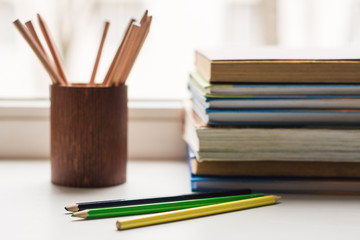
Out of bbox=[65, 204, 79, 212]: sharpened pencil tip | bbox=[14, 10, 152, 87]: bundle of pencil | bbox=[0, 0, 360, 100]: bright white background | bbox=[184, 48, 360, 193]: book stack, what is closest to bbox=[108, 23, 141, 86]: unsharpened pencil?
bbox=[14, 10, 152, 87]: bundle of pencil

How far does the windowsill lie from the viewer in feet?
2.91

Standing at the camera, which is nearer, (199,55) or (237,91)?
(237,91)

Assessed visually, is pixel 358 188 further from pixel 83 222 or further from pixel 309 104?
pixel 83 222

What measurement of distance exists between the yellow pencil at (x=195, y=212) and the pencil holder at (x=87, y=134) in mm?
181

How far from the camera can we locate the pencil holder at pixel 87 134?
664 mm

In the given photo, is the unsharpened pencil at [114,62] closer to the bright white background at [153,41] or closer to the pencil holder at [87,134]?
the pencil holder at [87,134]

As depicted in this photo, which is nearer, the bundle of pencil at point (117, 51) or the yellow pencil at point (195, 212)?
the yellow pencil at point (195, 212)

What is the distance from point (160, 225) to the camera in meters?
0.51

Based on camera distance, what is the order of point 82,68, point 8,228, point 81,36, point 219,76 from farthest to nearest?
point 82,68
point 81,36
point 219,76
point 8,228

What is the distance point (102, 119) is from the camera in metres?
0.67

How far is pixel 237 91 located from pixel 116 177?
0.21 m

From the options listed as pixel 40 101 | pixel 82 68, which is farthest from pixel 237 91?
pixel 82 68

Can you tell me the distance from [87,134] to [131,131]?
237 mm

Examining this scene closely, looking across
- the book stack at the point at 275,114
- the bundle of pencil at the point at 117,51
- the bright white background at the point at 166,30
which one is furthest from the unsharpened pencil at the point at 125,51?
the bright white background at the point at 166,30
